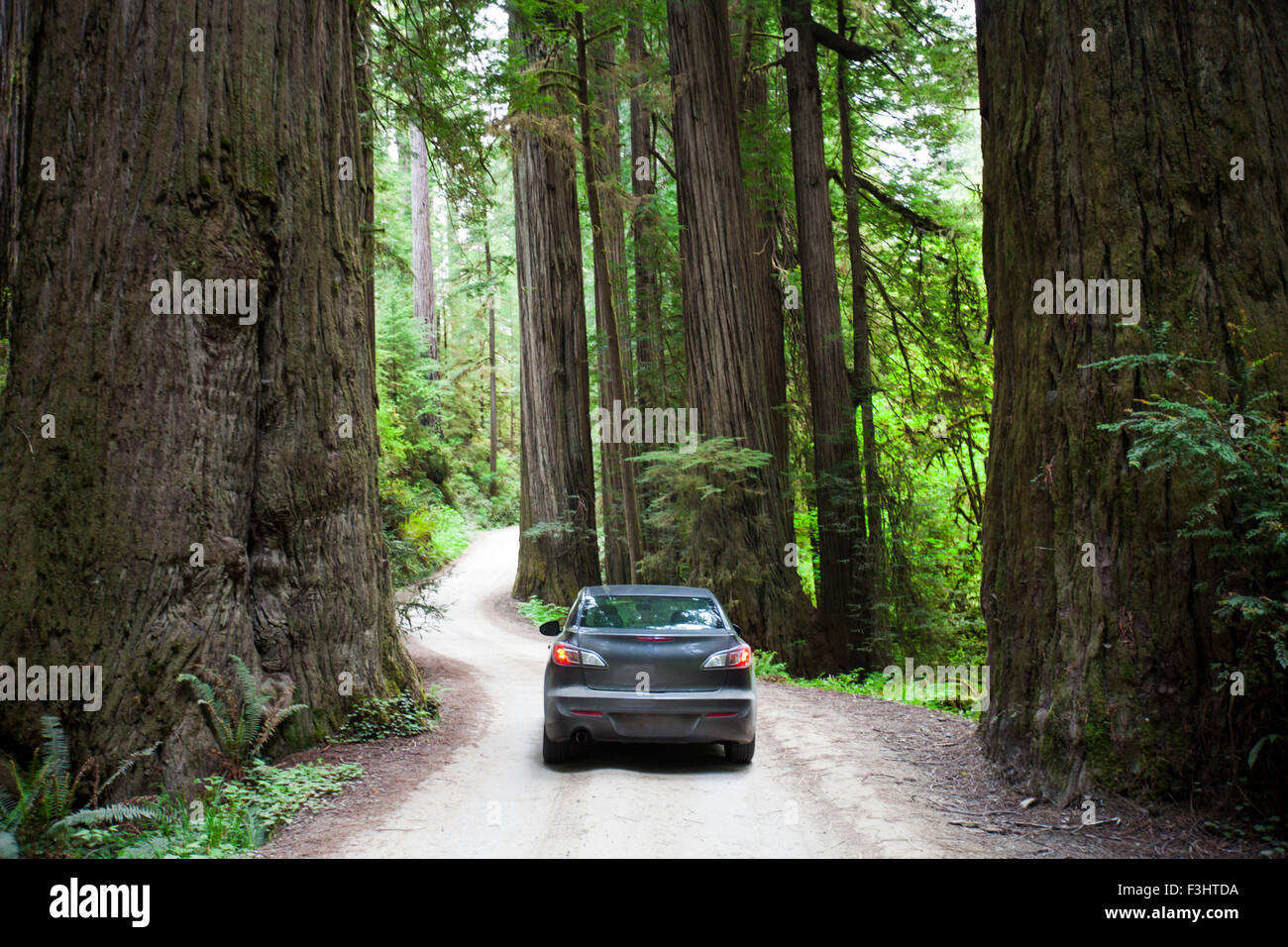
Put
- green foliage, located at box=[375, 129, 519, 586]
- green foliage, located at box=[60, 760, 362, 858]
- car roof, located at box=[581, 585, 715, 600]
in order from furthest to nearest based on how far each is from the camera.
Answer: green foliage, located at box=[375, 129, 519, 586]
car roof, located at box=[581, 585, 715, 600]
green foliage, located at box=[60, 760, 362, 858]

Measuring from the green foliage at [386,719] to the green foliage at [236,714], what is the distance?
969 mm

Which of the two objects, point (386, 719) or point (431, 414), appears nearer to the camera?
point (386, 719)

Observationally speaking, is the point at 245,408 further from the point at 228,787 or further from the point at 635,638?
the point at 635,638

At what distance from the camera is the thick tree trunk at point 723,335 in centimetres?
1395

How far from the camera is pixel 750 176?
16.8 m

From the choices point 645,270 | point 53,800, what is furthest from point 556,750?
point 645,270

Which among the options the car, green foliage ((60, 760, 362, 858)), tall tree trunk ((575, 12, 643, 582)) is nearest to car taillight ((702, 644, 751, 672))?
the car

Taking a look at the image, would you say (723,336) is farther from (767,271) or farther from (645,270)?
(645,270)

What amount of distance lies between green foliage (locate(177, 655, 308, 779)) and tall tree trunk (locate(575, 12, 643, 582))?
32.6 feet

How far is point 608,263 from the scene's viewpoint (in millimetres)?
18078

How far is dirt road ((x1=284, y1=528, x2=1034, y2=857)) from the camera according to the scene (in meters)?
5.13

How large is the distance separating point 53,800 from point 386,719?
2958mm

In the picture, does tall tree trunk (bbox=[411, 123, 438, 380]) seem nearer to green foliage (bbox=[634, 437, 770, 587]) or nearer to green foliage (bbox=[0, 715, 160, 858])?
green foliage (bbox=[634, 437, 770, 587])
